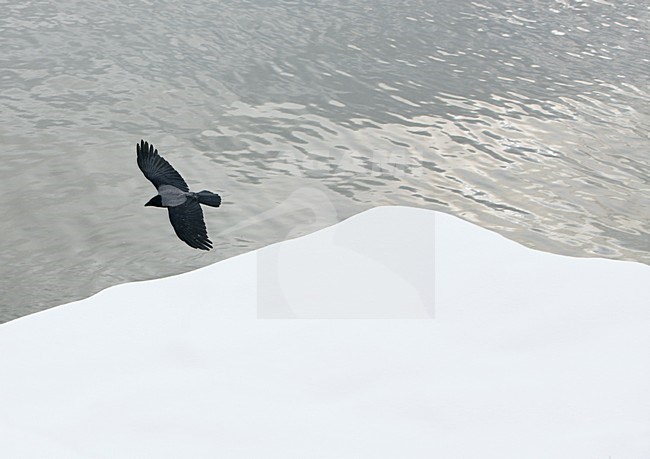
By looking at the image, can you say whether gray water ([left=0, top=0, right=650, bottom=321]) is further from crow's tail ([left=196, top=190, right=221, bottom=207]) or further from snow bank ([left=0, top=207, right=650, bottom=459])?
crow's tail ([left=196, top=190, right=221, bottom=207])

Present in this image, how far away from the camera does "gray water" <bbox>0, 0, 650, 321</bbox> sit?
320 inches

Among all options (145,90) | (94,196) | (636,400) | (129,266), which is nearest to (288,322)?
(129,266)

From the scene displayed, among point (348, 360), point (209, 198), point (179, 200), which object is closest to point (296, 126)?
point (179, 200)

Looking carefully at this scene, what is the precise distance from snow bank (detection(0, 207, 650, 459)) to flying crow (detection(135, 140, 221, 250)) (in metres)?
0.82

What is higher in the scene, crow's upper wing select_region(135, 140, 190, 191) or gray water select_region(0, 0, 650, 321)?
crow's upper wing select_region(135, 140, 190, 191)

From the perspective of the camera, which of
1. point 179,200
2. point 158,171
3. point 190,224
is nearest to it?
point 190,224

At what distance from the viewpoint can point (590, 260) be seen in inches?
282

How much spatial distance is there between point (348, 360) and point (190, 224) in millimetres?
1396

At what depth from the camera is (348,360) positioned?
5.82m

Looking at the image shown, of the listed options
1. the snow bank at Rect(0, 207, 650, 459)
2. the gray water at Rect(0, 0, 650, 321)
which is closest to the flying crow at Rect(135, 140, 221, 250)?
the snow bank at Rect(0, 207, 650, 459)

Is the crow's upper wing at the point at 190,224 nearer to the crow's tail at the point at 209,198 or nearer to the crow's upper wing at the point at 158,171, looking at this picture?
the crow's tail at the point at 209,198

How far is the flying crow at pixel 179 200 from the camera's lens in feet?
18.4

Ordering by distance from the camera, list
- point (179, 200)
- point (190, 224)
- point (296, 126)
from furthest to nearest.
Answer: point (296, 126) < point (179, 200) < point (190, 224)

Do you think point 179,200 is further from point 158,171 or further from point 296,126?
point 296,126
